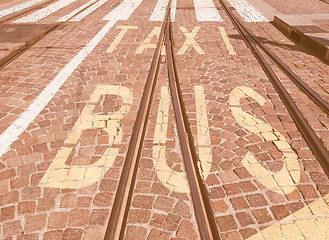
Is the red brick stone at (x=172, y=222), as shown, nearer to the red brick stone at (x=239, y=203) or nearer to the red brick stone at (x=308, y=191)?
the red brick stone at (x=239, y=203)

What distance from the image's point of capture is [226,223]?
114 inches

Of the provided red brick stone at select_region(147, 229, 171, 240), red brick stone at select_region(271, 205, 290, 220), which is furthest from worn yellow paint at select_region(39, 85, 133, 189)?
red brick stone at select_region(271, 205, 290, 220)

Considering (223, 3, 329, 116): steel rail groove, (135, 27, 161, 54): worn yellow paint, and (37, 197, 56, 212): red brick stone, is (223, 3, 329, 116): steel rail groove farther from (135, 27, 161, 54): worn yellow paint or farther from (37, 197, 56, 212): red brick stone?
(37, 197, 56, 212): red brick stone

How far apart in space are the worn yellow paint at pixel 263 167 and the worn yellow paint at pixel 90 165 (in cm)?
192

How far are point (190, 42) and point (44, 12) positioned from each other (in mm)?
6993

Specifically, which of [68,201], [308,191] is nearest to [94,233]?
[68,201]

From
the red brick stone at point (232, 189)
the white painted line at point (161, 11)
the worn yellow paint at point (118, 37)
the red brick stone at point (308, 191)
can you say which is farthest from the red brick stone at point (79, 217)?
the white painted line at point (161, 11)

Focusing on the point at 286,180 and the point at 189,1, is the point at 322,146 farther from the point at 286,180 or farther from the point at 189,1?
the point at 189,1

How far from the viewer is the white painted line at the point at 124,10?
412 inches

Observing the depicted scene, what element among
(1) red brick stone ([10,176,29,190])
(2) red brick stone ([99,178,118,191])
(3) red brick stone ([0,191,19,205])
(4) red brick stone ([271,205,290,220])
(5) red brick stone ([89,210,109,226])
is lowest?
(4) red brick stone ([271,205,290,220])

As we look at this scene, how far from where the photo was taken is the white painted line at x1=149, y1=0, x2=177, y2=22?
10.2 metres

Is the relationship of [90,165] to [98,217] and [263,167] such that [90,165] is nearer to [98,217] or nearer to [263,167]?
[98,217]

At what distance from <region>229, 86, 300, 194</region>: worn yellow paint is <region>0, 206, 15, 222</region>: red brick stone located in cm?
A: 293

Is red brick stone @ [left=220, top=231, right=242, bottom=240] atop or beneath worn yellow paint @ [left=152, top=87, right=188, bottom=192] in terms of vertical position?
beneath
